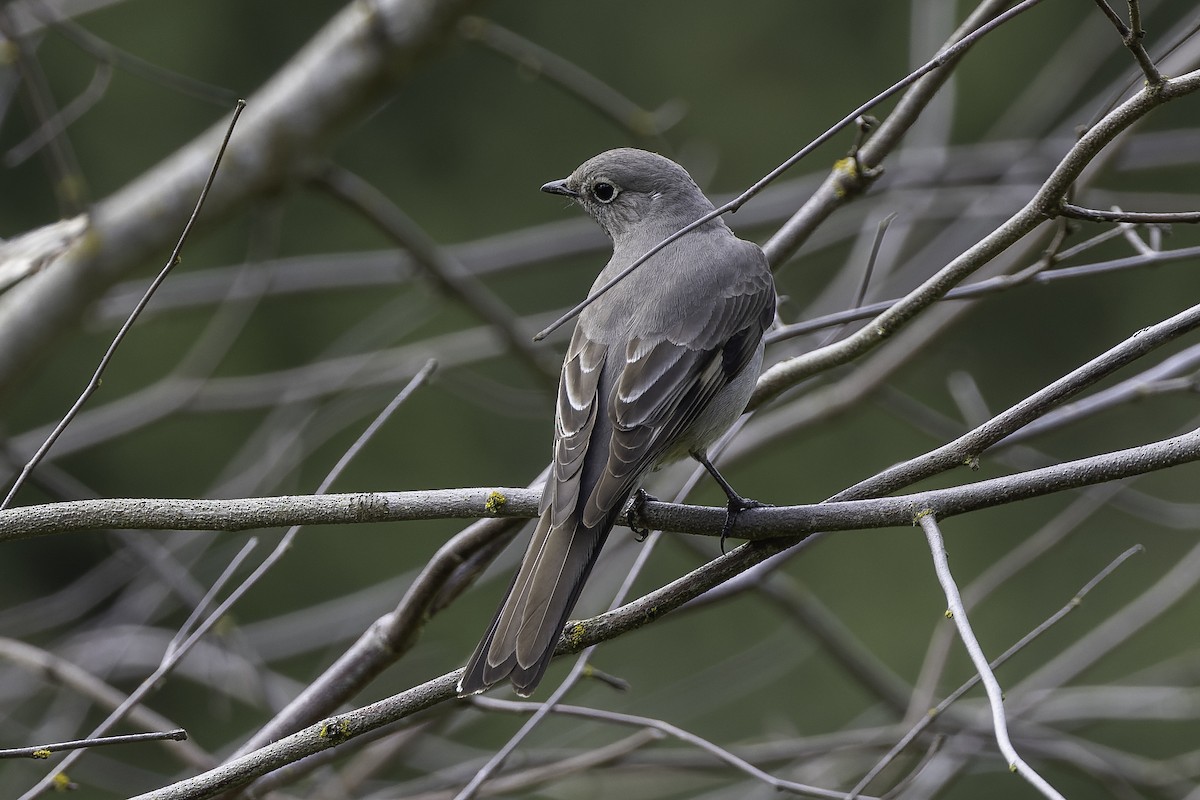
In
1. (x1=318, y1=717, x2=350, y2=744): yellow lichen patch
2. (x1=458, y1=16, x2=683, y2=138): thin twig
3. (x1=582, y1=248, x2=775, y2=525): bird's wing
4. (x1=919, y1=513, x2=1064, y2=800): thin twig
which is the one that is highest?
(x1=458, y1=16, x2=683, y2=138): thin twig

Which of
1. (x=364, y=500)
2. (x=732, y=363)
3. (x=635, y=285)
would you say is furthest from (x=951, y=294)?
(x=364, y=500)

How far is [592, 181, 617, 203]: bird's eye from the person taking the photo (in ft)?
12.2

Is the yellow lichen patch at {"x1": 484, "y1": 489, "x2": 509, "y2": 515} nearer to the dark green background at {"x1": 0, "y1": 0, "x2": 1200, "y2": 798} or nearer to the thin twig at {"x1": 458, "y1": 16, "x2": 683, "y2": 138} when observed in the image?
the thin twig at {"x1": 458, "y1": 16, "x2": 683, "y2": 138}

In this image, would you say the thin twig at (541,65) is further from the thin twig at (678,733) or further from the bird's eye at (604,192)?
the thin twig at (678,733)

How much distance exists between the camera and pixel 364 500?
2105 millimetres

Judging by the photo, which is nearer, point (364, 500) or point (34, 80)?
point (364, 500)

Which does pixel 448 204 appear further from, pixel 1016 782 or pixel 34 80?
pixel 1016 782

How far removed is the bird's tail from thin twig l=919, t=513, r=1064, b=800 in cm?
69

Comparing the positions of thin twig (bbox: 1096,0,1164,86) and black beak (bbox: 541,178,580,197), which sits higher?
black beak (bbox: 541,178,580,197)

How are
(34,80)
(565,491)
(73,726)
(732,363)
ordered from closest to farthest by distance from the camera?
(565,491) → (732,363) → (34,80) → (73,726)

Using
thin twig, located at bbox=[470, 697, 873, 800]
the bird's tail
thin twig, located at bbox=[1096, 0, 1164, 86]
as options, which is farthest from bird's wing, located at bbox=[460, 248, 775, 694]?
thin twig, located at bbox=[1096, 0, 1164, 86]

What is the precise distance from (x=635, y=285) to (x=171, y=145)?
4961 millimetres

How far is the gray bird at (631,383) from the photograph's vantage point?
2.32 meters

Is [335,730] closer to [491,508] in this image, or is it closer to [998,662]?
[491,508]
